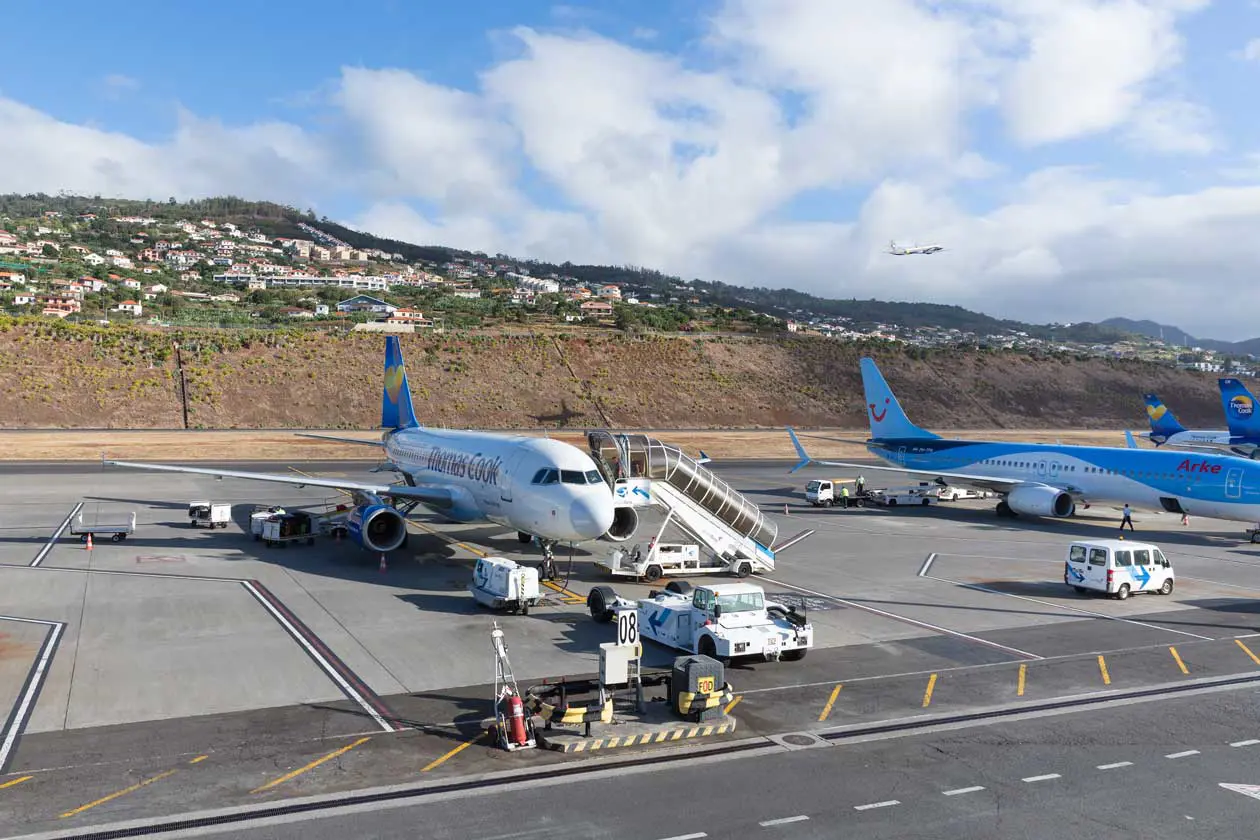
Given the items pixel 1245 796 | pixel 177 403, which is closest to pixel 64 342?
pixel 177 403

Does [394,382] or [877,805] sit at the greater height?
[394,382]

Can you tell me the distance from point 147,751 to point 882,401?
165 feet

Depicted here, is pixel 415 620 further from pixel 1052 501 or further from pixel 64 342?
pixel 64 342

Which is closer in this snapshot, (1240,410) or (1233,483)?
(1233,483)

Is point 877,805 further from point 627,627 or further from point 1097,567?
point 1097,567

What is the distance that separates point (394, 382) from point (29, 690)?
33028mm

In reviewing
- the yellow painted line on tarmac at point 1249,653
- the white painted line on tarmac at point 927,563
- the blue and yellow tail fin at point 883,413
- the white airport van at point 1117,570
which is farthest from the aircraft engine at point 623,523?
the blue and yellow tail fin at point 883,413

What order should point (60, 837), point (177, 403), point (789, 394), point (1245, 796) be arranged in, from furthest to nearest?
point (789, 394) → point (177, 403) → point (1245, 796) → point (60, 837)

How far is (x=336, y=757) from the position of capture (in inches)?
619

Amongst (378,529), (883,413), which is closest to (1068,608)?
(378,529)

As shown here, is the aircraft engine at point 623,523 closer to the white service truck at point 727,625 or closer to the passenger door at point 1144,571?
the white service truck at point 727,625

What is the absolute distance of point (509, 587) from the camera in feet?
85.7

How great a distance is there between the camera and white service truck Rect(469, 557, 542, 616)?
85.9 ft

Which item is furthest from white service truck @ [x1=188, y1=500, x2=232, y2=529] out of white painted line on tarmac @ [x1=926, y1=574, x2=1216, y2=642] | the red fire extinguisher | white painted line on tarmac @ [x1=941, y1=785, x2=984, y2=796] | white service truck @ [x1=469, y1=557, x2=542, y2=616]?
white painted line on tarmac @ [x1=941, y1=785, x2=984, y2=796]
